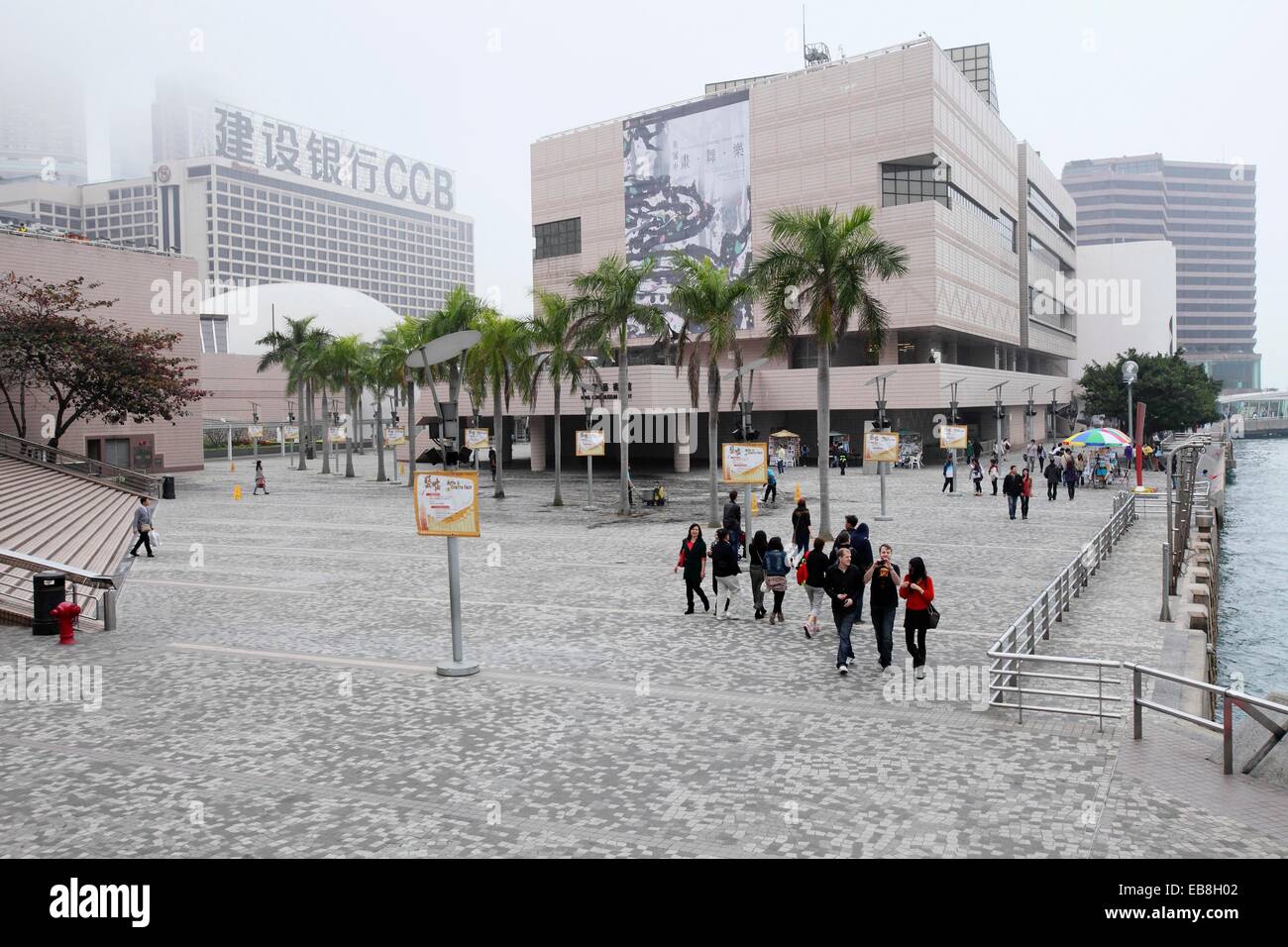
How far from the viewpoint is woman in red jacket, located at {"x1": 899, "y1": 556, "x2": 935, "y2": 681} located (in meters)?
12.3

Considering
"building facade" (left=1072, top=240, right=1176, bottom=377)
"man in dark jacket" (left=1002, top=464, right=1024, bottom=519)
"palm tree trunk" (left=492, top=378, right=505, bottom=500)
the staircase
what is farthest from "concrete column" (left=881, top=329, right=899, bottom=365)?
"building facade" (left=1072, top=240, right=1176, bottom=377)

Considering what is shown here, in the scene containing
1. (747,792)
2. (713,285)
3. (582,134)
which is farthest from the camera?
(582,134)

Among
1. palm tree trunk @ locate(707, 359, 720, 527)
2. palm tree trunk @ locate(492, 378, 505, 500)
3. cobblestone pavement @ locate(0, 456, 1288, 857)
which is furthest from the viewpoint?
palm tree trunk @ locate(492, 378, 505, 500)

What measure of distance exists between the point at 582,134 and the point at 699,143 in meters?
10.6

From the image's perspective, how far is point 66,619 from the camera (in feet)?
49.7

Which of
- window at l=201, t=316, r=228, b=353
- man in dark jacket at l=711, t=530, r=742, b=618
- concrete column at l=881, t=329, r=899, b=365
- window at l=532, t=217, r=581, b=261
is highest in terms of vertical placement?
window at l=532, t=217, r=581, b=261

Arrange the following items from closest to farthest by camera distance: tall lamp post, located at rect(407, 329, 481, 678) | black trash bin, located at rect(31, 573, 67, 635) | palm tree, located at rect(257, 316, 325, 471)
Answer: tall lamp post, located at rect(407, 329, 481, 678)
black trash bin, located at rect(31, 573, 67, 635)
palm tree, located at rect(257, 316, 325, 471)

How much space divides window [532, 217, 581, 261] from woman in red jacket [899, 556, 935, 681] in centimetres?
6666

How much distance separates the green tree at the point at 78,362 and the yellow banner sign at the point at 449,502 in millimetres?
37554

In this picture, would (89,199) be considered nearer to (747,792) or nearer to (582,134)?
(582,134)

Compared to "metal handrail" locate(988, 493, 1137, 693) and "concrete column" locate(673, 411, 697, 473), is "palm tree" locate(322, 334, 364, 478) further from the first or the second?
"metal handrail" locate(988, 493, 1137, 693)

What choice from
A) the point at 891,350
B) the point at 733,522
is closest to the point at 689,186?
the point at 891,350
